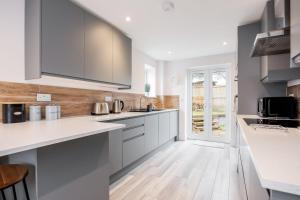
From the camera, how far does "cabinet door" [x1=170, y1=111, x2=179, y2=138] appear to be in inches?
165

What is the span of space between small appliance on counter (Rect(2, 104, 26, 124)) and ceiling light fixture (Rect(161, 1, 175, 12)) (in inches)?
75.7

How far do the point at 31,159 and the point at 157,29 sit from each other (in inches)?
95.9

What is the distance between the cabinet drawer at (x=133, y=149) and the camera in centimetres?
238

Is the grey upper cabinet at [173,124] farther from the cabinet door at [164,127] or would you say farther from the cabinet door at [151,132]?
the cabinet door at [151,132]

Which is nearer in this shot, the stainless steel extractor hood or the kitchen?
the kitchen

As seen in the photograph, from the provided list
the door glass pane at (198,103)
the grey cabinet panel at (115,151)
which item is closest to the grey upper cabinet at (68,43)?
the grey cabinet panel at (115,151)

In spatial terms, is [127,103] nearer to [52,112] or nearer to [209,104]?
[52,112]

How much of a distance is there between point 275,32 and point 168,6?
122cm

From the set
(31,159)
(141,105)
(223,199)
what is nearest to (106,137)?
(31,159)

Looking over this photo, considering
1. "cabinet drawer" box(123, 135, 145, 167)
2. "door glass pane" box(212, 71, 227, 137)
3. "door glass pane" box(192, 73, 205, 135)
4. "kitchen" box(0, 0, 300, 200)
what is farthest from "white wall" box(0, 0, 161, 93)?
"door glass pane" box(212, 71, 227, 137)

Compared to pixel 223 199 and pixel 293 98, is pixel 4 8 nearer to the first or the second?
pixel 223 199

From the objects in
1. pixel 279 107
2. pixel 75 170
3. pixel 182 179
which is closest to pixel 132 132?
pixel 182 179

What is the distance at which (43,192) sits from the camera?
3.44 feet

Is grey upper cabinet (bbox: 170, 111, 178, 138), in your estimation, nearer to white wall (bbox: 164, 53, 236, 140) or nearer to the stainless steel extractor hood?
white wall (bbox: 164, 53, 236, 140)
